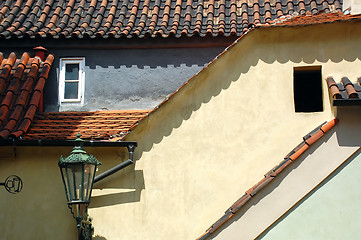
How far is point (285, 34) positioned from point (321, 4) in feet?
10.2

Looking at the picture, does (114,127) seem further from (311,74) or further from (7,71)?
(311,74)

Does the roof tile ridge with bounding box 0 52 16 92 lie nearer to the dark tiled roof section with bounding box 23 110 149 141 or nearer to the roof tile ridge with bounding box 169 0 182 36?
the dark tiled roof section with bounding box 23 110 149 141

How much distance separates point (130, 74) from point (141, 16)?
1313 mm

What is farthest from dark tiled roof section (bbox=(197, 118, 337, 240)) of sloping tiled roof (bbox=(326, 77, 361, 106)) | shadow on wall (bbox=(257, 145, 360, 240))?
shadow on wall (bbox=(257, 145, 360, 240))

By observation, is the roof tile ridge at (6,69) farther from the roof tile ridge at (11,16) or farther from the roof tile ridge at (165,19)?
the roof tile ridge at (165,19)

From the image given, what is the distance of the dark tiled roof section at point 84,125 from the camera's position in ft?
34.1

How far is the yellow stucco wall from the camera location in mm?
9797

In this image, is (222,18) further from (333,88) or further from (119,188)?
(119,188)

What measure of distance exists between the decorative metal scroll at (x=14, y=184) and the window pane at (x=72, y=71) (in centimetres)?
279

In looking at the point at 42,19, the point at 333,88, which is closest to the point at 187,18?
the point at 42,19

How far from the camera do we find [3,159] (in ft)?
34.0

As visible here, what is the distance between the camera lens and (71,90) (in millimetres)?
12359

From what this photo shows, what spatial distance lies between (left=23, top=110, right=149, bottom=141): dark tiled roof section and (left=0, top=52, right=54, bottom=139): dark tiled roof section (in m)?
0.21

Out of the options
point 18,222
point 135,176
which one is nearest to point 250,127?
point 135,176
